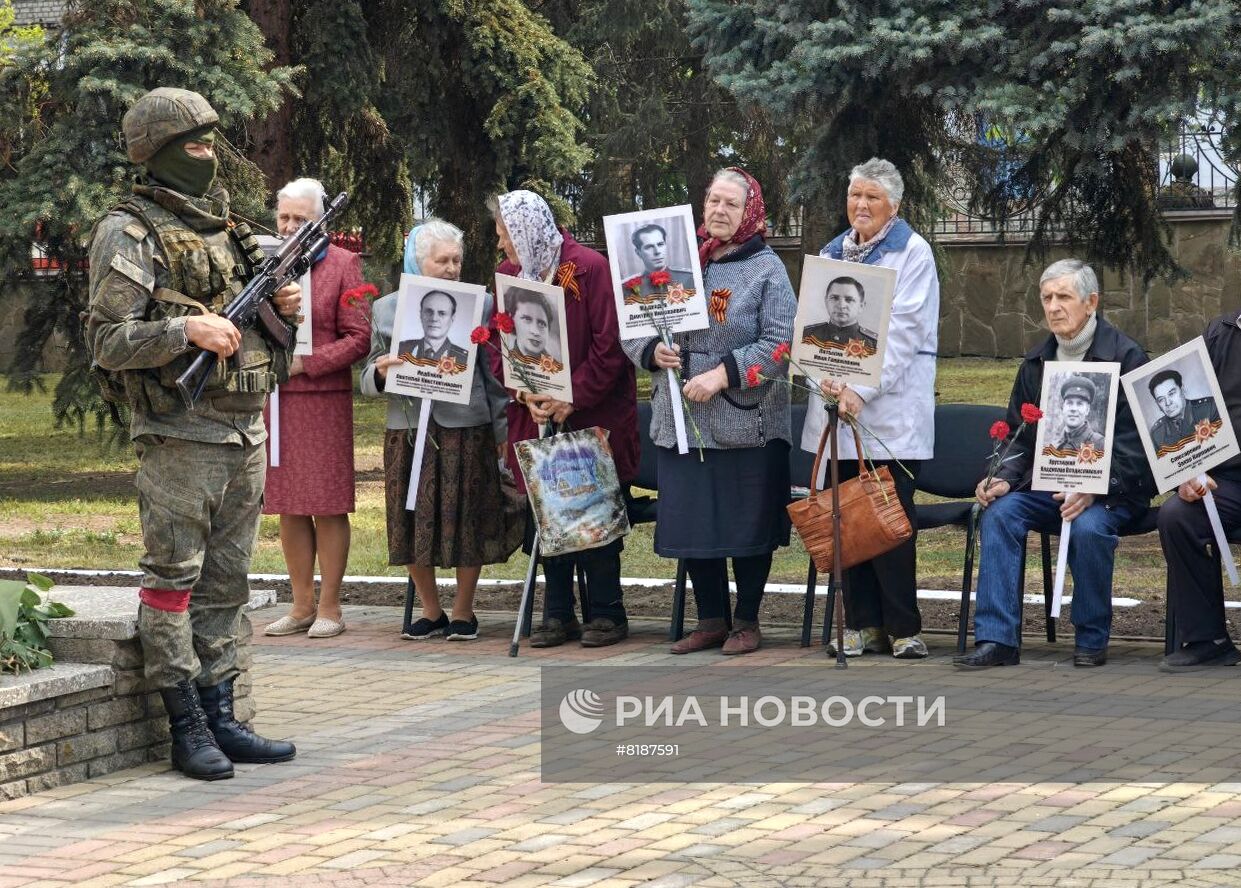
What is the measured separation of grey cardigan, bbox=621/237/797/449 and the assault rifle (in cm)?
220

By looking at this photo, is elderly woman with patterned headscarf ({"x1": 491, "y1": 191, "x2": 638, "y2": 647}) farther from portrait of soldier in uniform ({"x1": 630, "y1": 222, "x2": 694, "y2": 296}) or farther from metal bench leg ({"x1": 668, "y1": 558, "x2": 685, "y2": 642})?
portrait of soldier in uniform ({"x1": 630, "y1": 222, "x2": 694, "y2": 296})

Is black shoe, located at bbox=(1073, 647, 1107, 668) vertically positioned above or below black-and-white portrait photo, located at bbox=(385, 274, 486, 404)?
below

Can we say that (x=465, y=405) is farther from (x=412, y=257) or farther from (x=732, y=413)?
(x=732, y=413)

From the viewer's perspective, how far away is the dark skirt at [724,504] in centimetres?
835

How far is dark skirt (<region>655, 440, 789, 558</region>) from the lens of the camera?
8352mm

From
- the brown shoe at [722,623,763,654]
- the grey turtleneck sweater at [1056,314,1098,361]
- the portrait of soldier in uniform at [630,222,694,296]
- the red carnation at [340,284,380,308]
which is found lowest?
the brown shoe at [722,623,763,654]

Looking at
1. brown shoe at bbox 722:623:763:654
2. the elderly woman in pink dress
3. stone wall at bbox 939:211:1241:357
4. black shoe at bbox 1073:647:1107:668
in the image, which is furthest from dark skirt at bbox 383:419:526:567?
stone wall at bbox 939:211:1241:357

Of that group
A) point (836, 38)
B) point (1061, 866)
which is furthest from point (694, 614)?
point (1061, 866)

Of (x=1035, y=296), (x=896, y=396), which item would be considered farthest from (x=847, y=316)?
(x=1035, y=296)

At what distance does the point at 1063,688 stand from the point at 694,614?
8.44ft

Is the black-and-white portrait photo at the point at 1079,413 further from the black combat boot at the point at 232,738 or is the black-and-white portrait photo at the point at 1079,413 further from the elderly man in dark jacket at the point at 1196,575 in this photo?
the black combat boot at the point at 232,738

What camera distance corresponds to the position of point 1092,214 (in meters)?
13.1

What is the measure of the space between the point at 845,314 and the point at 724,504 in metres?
1.00

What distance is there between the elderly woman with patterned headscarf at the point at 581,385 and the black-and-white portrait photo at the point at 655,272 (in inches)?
11.1
